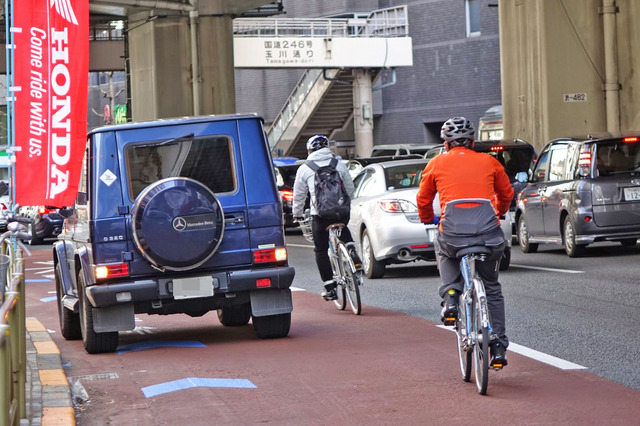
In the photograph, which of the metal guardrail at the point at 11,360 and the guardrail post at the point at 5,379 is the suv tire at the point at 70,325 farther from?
the guardrail post at the point at 5,379

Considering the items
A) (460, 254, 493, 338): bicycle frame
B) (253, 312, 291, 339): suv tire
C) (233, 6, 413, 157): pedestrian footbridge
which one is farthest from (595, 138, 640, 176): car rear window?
(233, 6, 413, 157): pedestrian footbridge

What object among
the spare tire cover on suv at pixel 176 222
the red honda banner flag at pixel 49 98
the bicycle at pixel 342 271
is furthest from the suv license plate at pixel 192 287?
the red honda banner flag at pixel 49 98

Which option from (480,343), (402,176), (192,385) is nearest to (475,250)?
(480,343)

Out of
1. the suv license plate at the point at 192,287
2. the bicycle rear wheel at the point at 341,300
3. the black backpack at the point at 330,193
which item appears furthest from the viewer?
the bicycle rear wheel at the point at 341,300

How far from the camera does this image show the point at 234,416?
7688 millimetres

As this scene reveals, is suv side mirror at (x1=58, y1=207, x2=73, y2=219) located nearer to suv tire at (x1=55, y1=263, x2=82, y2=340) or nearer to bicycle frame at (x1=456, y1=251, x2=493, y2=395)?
suv tire at (x1=55, y1=263, x2=82, y2=340)

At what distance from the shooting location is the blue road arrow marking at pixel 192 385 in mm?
8758

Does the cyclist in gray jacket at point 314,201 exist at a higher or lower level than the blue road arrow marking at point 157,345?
higher

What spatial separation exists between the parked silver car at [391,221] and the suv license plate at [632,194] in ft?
8.54

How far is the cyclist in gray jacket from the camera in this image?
13578 millimetres

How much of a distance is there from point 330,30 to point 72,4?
3698cm

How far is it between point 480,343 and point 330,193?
556 centimetres

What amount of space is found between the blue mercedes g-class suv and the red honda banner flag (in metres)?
3.61

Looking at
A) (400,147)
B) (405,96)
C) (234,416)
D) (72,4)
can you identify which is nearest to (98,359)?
(234,416)
